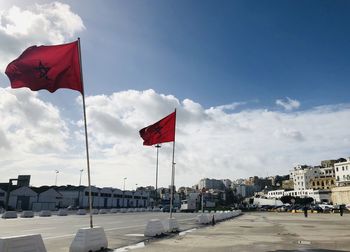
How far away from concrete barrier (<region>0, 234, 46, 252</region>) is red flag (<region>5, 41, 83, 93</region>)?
5.97 metres

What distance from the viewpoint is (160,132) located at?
73.6 feet

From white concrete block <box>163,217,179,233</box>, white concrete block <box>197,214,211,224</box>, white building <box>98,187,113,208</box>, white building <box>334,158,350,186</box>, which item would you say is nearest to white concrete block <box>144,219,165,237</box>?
white concrete block <box>163,217,179,233</box>

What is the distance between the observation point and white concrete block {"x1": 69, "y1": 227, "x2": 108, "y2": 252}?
42.7 feet

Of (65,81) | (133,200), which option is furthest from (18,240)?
(133,200)

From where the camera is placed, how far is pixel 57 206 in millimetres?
100938

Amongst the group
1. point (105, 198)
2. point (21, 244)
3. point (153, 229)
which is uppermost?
point (105, 198)

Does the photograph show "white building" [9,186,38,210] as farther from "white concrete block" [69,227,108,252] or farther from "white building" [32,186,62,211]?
"white concrete block" [69,227,108,252]

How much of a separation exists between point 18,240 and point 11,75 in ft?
22.6

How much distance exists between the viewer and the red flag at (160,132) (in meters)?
22.1

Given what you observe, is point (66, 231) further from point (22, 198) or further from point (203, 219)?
point (22, 198)

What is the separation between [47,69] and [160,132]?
967cm

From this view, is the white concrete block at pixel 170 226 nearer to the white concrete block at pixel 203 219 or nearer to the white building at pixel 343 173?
the white concrete block at pixel 203 219

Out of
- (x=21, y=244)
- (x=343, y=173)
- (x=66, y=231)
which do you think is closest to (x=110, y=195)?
(x=343, y=173)

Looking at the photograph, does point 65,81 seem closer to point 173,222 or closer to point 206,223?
point 173,222
